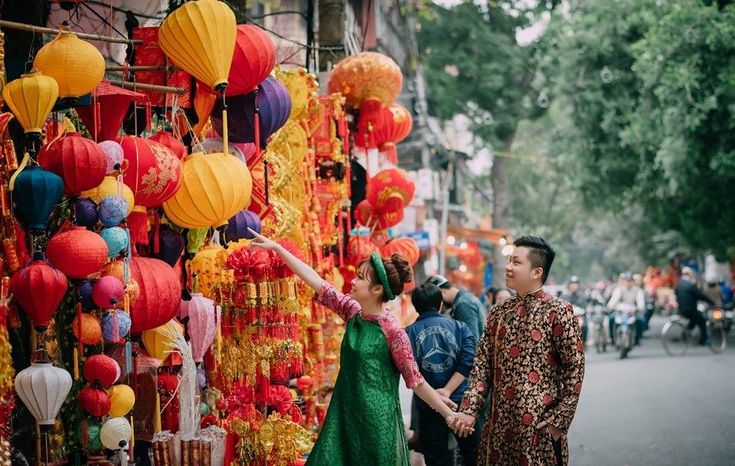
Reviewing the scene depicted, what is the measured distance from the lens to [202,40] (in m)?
6.82

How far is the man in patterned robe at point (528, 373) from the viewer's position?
18.6 feet

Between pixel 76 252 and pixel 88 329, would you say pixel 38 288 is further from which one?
pixel 88 329

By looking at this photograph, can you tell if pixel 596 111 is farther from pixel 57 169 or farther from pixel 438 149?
pixel 57 169

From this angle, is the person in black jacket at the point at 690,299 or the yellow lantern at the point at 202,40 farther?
the person in black jacket at the point at 690,299

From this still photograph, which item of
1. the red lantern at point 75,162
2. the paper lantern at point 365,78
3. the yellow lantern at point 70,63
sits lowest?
the red lantern at point 75,162

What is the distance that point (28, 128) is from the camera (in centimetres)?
587

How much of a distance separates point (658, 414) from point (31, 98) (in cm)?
1030

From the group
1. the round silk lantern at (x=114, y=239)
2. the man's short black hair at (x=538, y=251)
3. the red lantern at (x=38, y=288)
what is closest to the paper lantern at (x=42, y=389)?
the red lantern at (x=38, y=288)

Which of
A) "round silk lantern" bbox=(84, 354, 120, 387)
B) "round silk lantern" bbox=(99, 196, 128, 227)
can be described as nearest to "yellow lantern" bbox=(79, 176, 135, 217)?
"round silk lantern" bbox=(99, 196, 128, 227)

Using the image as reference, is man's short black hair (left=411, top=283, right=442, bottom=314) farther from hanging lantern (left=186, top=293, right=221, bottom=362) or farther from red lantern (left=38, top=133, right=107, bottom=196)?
red lantern (left=38, top=133, right=107, bottom=196)

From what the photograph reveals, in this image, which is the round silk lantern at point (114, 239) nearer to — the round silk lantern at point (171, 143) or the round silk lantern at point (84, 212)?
the round silk lantern at point (84, 212)

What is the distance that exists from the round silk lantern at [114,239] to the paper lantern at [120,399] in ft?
3.03

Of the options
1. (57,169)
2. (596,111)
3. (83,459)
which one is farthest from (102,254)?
(596,111)

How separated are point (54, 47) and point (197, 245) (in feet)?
8.14
